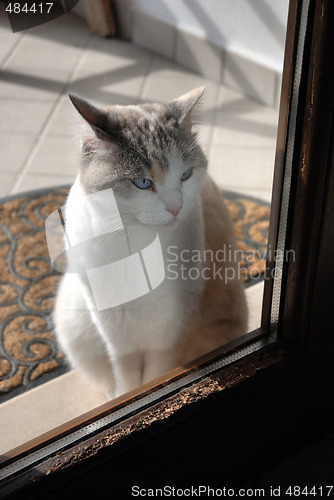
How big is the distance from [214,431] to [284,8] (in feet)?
2.15

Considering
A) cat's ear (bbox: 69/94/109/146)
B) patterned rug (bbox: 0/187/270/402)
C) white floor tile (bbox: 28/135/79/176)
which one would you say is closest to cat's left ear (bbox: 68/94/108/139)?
cat's ear (bbox: 69/94/109/146)

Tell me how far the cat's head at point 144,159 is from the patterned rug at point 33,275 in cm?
20

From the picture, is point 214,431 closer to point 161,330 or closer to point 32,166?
point 161,330

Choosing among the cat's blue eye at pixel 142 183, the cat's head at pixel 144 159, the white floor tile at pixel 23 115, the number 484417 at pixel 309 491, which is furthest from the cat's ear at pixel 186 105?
the number 484417 at pixel 309 491

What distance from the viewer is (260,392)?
896 mm

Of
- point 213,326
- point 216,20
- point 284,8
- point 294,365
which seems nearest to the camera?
point 284,8

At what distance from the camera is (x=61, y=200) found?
1.00 m

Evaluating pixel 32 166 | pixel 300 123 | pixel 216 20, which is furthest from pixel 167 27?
pixel 32 166

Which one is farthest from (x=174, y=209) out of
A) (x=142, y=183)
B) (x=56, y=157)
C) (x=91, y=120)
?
(x=56, y=157)

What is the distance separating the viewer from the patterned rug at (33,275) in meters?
1.07

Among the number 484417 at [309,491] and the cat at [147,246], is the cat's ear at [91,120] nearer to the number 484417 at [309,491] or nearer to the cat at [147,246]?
the cat at [147,246]

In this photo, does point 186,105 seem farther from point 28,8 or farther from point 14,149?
point 14,149

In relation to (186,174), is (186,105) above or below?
above

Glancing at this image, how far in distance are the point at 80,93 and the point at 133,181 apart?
0.16 m
